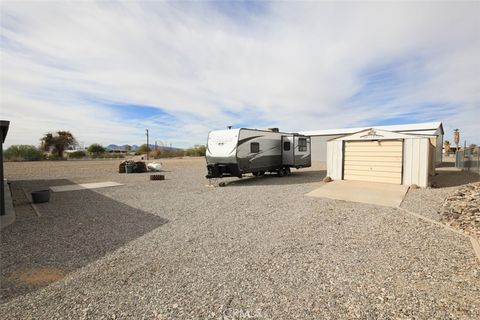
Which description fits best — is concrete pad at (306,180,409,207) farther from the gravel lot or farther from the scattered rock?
the gravel lot

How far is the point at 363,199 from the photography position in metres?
8.01

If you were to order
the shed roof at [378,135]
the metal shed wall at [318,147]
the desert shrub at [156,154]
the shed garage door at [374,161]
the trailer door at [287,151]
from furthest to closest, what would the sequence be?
the desert shrub at [156,154] < the metal shed wall at [318,147] < the trailer door at [287,151] < the shed garage door at [374,161] < the shed roof at [378,135]

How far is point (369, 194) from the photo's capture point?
879 cm

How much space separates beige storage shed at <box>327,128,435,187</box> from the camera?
33.8 ft

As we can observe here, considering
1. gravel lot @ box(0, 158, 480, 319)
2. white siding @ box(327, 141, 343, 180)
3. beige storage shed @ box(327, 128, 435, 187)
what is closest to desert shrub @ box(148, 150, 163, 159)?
white siding @ box(327, 141, 343, 180)

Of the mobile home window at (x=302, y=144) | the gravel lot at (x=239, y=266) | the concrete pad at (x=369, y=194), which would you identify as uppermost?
the mobile home window at (x=302, y=144)

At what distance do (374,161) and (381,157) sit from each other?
373 mm

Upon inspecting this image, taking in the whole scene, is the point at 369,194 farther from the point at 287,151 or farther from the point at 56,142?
the point at 56,142

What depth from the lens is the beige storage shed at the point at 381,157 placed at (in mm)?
10289

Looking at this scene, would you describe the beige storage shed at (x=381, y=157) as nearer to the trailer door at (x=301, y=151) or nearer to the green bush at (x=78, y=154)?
the trailer door at (x=301, y=151)

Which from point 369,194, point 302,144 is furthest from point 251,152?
point 369,194

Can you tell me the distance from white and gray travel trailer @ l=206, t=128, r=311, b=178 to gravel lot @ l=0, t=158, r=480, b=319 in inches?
223

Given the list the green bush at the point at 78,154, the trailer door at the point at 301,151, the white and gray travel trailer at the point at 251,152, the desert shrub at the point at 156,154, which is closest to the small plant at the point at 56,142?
the green bush at the point at 78,154

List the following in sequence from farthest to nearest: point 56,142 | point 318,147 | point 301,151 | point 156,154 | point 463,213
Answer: point 156,154
point 56,142
point 318,147
point 301,151
point 463,213
